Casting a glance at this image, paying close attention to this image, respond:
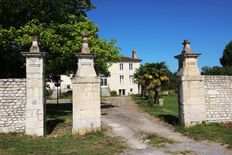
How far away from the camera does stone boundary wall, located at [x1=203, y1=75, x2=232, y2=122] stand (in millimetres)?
15102

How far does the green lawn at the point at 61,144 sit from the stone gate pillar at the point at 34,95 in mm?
510

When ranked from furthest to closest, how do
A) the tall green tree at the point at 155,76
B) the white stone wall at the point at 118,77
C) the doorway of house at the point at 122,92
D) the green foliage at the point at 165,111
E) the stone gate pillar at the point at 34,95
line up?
the doorway of house at the point at 122,92
the white stone wall at the point at 118,77
the tall green tree at the point at 155,76
the green foliage at the point at 165,111
the stone gate pillar at the point at 34,95

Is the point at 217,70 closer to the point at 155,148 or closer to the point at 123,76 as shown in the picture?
the point at 123,76

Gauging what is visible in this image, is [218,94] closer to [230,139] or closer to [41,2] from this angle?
[230,139]

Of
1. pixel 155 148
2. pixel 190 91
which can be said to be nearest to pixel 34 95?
pixel 155 148

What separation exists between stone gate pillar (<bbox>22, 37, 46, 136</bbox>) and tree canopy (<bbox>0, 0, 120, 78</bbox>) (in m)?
5.28

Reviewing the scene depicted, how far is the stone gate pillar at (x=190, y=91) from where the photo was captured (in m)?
14.6

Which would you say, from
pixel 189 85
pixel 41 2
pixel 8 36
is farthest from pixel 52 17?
pixel 189 85

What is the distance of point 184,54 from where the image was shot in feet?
48.2

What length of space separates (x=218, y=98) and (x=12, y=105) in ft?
33.6

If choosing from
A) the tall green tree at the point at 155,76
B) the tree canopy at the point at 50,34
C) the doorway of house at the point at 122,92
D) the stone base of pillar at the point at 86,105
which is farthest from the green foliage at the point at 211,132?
the doorway of house at the point at 122,92

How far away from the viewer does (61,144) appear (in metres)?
11.3

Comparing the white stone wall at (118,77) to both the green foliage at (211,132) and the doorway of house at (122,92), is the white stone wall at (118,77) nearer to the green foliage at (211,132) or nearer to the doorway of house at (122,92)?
the doorway of house at (122,92)

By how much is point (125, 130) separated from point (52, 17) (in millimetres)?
10449
